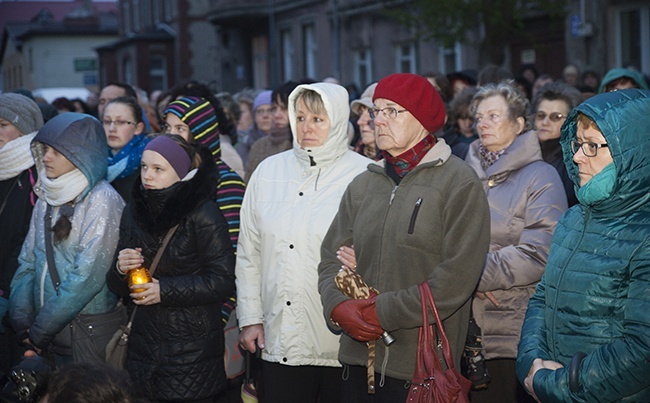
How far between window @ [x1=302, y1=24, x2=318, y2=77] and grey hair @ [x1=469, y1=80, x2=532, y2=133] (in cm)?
2693

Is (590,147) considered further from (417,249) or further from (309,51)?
(309,51)

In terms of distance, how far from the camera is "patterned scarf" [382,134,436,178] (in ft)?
14.7

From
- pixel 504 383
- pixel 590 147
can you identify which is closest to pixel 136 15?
pixel 504 383

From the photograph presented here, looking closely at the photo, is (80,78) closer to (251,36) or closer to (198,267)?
(251,36)

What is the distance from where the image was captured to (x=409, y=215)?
432cm

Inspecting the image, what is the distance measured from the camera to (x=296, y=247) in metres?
5.02

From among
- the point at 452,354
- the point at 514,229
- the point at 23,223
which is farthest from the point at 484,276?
the point at 23,223

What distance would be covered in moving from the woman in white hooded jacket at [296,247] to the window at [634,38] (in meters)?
15.1

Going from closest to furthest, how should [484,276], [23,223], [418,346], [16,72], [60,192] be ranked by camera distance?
1. [418,346]
2. [484,276]
3. [60,192]
4. [23,223]
5. [16,72]

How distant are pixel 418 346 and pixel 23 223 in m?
3.45

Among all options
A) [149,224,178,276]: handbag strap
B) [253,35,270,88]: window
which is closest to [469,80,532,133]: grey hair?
[149,224,178,276]: handbag strap

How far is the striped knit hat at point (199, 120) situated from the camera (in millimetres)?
6445

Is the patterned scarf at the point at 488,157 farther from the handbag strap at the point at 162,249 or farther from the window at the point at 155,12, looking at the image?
the window at the point at 155,12

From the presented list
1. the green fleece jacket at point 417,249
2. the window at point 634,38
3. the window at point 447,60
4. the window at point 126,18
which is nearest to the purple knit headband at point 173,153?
the green fleece jacket at point 417,249
